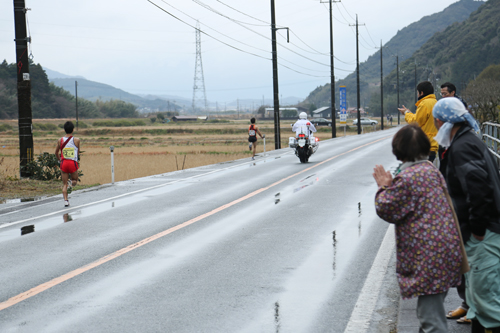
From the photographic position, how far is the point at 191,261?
23.7ft

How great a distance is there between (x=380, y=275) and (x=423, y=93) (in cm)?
292

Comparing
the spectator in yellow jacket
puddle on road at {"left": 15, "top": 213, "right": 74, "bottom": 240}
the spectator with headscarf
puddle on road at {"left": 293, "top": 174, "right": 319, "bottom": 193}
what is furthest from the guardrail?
puddle on road at {"left": 15, "top": 213, "right": 74, "bottom": 240}

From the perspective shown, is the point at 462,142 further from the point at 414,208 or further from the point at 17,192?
the point at 17,192

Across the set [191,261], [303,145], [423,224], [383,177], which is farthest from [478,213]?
[303,145]

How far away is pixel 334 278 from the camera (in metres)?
6.39

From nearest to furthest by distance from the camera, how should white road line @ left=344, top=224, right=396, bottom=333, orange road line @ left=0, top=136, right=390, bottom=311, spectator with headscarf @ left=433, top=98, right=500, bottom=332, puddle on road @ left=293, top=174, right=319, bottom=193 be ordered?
1. spectator with headscarf @ left=433, top=98, right=500, bottom=332
2. white road line @ left=344, top=224, right=396, bottom=333
3. orange road line @ left=0, top=136, right=390, bottom=311
4. puddle on road @ left=293, top=174, right=319, bottom=193

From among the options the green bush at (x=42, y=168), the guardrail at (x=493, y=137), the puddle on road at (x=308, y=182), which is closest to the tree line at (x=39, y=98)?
the green bush at (x=42, y=168)

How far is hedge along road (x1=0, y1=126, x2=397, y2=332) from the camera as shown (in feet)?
17.1

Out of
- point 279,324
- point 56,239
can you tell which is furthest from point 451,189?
point 56,239

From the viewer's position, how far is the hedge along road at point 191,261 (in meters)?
5.20

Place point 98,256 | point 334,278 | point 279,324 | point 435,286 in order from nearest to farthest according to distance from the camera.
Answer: point 435,286 < point 279,324 < point 334,278 < point 98,256

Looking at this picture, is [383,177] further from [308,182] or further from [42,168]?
[42,168]

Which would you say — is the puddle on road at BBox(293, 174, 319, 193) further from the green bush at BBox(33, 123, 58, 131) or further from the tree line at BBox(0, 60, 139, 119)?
the tree line at BBox(0, 60, 139, 119)

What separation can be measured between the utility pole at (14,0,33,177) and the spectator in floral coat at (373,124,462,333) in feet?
48.8
